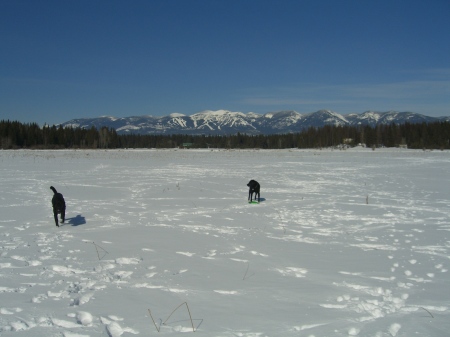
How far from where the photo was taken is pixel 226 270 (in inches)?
256

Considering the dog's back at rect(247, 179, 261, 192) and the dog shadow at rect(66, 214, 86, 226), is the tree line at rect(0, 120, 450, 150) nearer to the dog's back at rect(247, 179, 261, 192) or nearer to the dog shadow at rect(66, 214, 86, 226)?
the dog shadow at rect(66, 214, 86, 226)

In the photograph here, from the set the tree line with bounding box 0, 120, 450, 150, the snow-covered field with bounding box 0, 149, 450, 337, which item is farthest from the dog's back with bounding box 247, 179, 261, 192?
the tree line with bounding box 0, 120, 450, 150

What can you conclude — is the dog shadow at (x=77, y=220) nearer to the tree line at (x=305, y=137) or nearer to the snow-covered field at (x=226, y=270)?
the snow-covered field at (x=226, y=270)

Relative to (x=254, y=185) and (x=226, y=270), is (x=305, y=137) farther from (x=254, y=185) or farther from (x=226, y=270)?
(x=226, y=270)

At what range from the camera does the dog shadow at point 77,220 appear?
34.4 feet

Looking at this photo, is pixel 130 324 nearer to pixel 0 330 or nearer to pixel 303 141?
pixel 0 330

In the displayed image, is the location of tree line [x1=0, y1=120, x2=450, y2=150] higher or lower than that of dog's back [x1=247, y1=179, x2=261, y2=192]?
higher

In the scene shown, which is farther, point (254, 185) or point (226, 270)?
point (254, 185)

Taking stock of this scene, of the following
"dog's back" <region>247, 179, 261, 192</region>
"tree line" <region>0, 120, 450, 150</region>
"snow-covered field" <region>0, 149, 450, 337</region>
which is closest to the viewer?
"snow-covered field" <region>0, 149, 450, 337</region>

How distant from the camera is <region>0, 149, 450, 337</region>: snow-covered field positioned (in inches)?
177

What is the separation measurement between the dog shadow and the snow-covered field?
29mm

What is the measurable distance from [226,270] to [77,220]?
6.34 metres

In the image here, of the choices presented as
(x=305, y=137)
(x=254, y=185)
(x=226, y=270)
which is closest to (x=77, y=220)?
(x=226, y=270)

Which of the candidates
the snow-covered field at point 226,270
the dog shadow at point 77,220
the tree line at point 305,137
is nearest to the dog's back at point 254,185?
the snow-covered field at point 226,270
